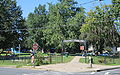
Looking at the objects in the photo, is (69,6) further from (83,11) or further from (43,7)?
(43,7)

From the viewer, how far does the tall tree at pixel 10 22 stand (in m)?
43.7

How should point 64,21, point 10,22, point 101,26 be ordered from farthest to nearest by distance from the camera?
point 64,21
point 101,26
point 10,22

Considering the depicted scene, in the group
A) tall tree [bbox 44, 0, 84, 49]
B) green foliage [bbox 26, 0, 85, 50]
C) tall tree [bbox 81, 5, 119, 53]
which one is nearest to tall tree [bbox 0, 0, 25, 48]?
green foliage [bbox 26, 0, 85, 50]

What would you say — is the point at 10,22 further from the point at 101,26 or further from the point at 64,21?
the point at 101,26

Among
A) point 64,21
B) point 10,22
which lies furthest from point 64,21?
point 10,22

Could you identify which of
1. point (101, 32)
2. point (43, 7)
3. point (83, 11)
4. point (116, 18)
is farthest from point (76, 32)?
point (43, 7)

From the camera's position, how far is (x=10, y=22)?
4516 cm

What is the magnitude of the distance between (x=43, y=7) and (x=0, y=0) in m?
37.5

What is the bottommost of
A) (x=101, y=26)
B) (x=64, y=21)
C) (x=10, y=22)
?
(x=101, y=26)

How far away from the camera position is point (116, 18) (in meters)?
44.8

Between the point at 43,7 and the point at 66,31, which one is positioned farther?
the point at 43,7

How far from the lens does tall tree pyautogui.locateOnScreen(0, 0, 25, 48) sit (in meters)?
43.7

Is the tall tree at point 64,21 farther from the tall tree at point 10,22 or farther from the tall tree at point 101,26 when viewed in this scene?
the tall tree at point 10,22

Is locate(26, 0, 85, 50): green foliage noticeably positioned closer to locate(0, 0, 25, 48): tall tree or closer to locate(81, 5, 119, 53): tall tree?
locate(81, 5, 119, 53): tall tree
